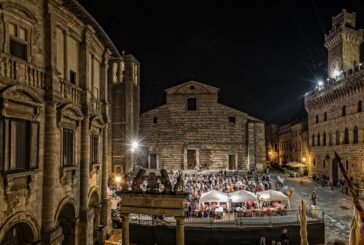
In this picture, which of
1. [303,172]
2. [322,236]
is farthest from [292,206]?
[303,172]

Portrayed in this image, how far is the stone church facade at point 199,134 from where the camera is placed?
142 feet

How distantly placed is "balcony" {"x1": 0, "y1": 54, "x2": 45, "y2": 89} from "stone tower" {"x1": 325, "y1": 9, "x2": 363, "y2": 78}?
37219 mm

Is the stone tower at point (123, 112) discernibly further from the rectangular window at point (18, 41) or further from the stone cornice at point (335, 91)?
the rectangular window at point (18, 41)

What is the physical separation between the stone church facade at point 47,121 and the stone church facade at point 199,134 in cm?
2690

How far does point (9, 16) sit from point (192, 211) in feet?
49.8

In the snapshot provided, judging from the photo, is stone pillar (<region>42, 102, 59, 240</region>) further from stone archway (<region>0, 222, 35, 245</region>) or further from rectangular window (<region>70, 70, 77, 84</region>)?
rectangular window (<region>70, 70, 77, 84</region>)

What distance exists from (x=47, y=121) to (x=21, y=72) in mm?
2219

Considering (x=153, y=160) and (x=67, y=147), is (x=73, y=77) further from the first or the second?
(x=153, y=160)

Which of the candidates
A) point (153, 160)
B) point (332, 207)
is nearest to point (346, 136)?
point (332, 207)

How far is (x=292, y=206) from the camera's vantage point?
78.8 feet

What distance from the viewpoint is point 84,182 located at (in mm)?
14758

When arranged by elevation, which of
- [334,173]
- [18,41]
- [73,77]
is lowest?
[334,173]

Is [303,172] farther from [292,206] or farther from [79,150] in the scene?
[79,150]

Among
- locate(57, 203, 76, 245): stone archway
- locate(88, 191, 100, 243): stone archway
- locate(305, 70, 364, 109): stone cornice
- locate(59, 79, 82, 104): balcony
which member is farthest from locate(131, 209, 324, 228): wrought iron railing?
locate(305, 70, 364, 109): stone cornice
